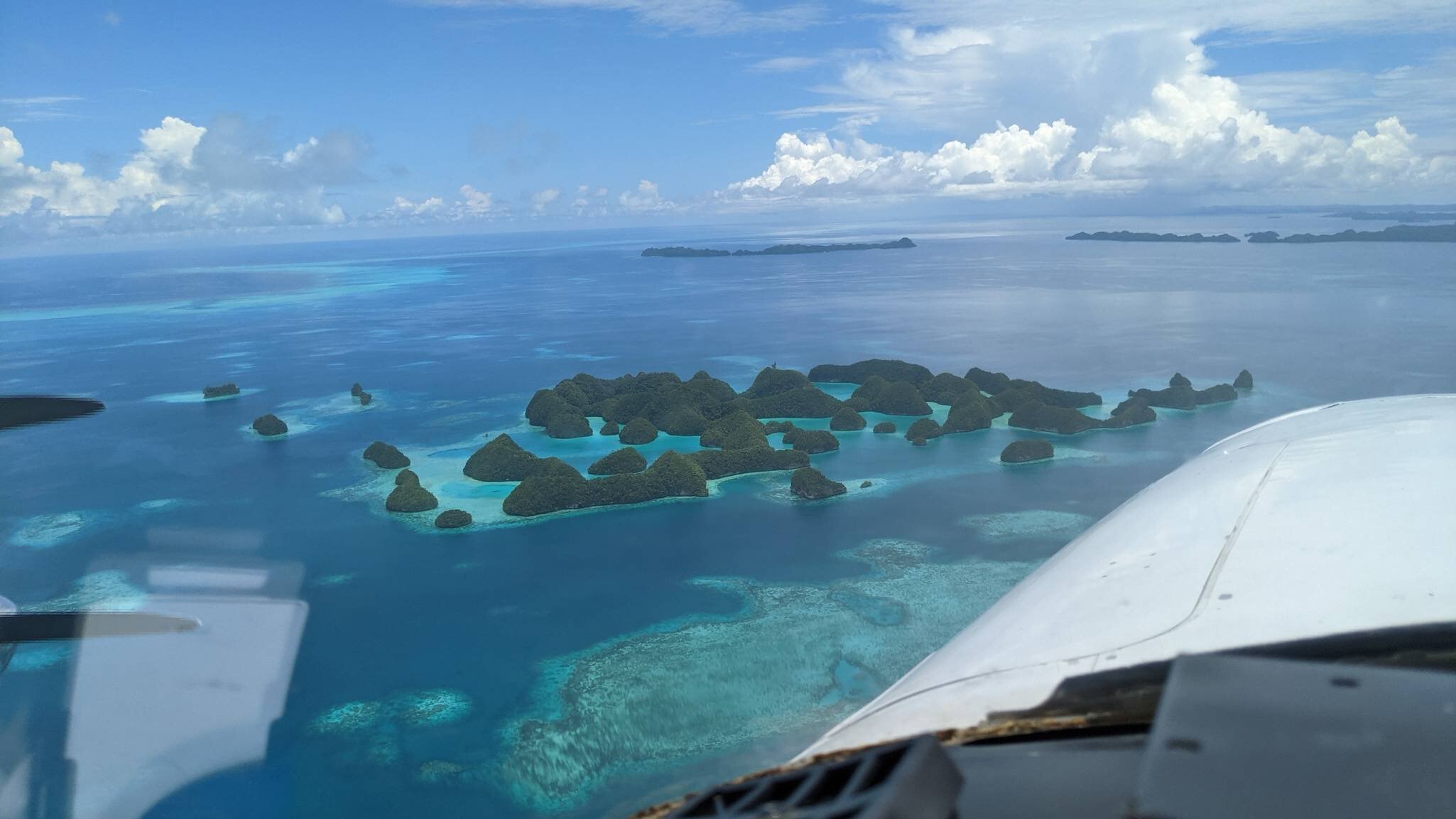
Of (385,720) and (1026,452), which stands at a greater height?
(1026,452)

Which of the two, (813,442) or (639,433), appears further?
(639,433)

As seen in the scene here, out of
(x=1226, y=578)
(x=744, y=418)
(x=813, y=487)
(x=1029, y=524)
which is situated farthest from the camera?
(x=744, y=418)

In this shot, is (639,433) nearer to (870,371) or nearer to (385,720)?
(870,371)

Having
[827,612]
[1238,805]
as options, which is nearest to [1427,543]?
[1238,805]

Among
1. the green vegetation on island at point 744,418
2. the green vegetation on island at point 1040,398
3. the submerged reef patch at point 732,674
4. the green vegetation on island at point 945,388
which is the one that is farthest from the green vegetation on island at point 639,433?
the submerged reef patch at point 732,674

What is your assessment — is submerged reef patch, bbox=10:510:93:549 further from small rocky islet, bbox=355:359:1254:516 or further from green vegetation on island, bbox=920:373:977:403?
green vegetation on island, bbox=920:373:977:403

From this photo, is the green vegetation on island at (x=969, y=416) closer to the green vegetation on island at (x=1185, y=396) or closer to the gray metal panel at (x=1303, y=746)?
the green vegetation on island at (x=1185, y=396)

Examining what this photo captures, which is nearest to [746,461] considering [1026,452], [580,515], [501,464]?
[580,515]

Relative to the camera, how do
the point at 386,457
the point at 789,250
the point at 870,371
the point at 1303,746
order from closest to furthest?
the point at 1303,746
the point at 386,457
the point at 870,371
the point at 789,250
